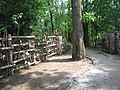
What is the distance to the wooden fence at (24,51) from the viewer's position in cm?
824

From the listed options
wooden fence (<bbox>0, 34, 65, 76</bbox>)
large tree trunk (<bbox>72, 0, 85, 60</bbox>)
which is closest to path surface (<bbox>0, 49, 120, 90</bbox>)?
wooden fence (<bbox>0, 34, 65, 76</bbox>)

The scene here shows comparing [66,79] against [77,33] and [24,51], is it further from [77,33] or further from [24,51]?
[77,33]

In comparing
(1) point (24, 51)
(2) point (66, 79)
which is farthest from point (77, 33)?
(2) point (66, 79)

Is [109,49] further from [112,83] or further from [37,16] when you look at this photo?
[112,83]

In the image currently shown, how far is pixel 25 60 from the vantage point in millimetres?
9742

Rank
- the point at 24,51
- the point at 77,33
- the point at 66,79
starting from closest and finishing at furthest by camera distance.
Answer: the point at 66,79
the point at 24,51
the point at 77,33

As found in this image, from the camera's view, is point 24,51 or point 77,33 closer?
point 24,51

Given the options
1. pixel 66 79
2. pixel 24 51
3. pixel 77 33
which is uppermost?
pixel 77 33

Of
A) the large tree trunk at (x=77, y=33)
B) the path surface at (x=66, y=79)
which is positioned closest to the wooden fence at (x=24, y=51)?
the path surface at (x=66, y=79)

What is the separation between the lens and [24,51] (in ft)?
31.4

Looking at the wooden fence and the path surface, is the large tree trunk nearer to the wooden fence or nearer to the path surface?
the wooden fence

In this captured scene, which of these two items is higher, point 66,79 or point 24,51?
point 24,51

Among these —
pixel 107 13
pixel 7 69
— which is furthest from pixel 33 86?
pixel 107 13

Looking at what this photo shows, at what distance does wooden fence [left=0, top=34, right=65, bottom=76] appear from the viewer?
824 cm
